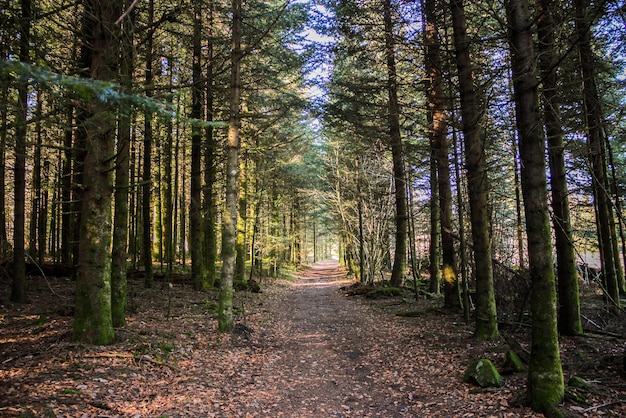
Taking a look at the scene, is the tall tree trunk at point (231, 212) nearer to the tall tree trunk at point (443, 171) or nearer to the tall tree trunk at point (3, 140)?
the tall tree trunk at point (3, 140)

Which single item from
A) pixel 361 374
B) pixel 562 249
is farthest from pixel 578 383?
pixel 562 249

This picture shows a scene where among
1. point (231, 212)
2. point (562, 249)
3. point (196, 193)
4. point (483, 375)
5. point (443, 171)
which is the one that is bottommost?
point (483, 375)

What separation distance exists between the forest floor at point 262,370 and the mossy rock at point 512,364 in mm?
210

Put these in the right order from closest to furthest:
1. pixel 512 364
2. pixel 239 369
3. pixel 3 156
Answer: pixel 512 364 → pixel 239 369 → pixel 3 156

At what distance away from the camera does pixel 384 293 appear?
16062 mm

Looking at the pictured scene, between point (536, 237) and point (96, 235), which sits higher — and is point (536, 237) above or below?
below

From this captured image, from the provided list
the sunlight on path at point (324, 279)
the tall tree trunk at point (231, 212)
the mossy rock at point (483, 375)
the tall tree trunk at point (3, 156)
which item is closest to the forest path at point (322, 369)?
the mossy rock at point (483, 375)

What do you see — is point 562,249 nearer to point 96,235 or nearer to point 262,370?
point 262,370

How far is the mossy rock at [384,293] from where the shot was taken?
Result: 52.1 ft

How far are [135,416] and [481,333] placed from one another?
6.57 meters

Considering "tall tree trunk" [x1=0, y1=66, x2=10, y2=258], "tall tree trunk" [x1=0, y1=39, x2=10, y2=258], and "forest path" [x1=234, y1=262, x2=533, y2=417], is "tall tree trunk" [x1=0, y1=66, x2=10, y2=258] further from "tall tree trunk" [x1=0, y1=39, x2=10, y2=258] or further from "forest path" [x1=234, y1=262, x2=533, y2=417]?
"forest path" [x1=234, y1=262, x2=533, y2=417]

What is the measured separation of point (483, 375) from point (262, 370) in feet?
12.5

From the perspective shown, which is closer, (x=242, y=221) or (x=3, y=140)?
(x=3, y=140)

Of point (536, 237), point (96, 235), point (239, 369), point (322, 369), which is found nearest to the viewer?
point (536, 237)
